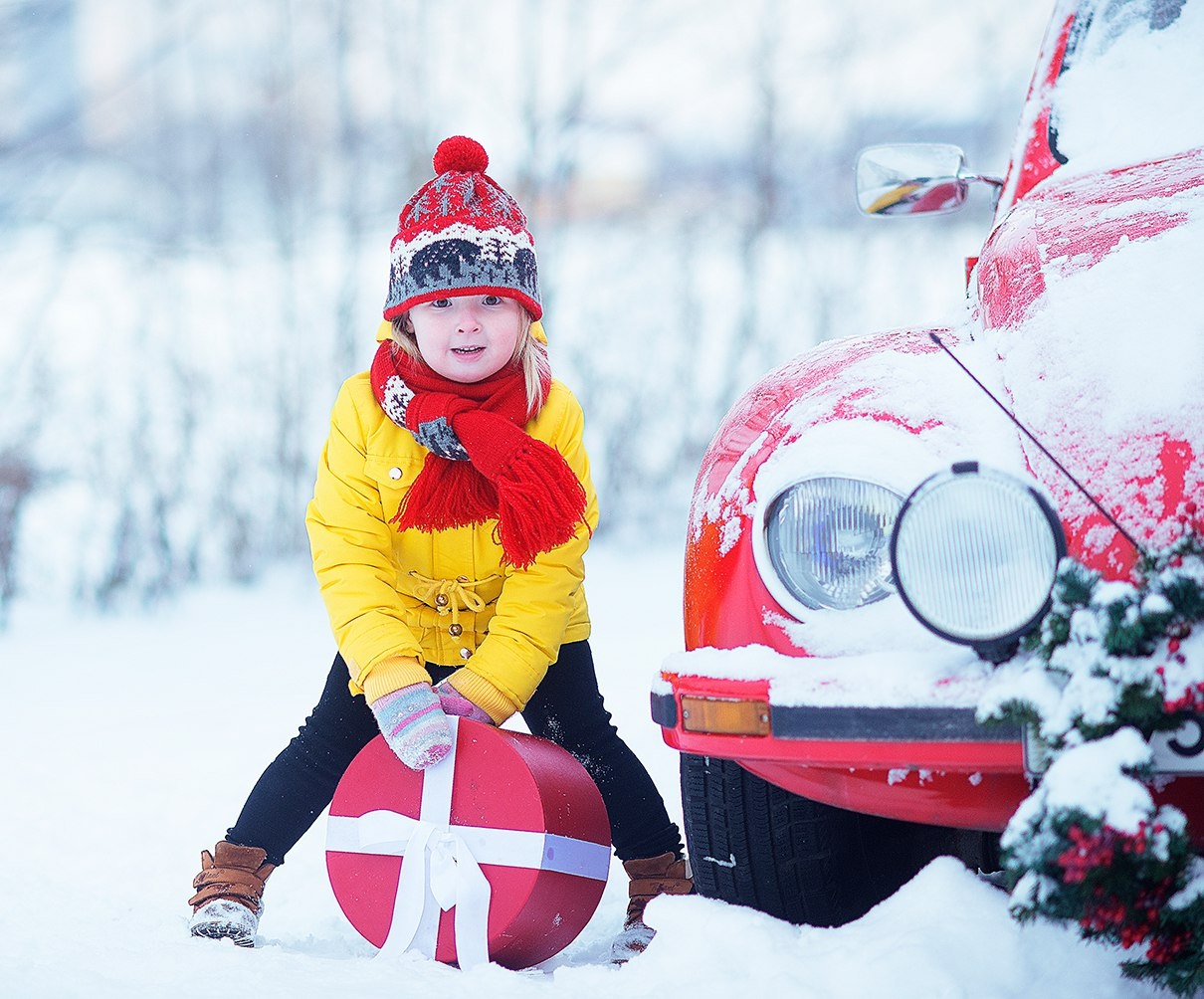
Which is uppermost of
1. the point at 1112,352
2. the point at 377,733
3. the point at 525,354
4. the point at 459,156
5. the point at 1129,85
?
the point at 1129,85

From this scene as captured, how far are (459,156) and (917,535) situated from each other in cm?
127

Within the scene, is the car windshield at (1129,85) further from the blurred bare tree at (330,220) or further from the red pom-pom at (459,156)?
the blurred bare tree at (330,220)

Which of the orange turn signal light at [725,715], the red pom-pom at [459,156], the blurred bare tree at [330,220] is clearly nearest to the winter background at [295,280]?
the blurred bare tree at [330,220]

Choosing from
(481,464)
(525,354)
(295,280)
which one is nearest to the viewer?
(481,464)

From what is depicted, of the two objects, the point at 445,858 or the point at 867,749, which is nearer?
the point at 867,749

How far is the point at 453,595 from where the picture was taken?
228 cm

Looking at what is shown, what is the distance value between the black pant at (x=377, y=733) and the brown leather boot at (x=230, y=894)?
3 cm

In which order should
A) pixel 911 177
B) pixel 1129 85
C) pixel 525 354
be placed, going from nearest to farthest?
pixel 525 354 → pixel 1129 85 → pixel 911 177

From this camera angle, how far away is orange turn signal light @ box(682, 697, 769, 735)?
1.54 meters

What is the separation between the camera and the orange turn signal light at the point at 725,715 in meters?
1.54

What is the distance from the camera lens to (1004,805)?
1.51 meters

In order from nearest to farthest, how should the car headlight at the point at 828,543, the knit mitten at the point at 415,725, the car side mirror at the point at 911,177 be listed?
1. the car headlight at the point at 828,543
2. the knit mitten at the point at 415,725
3. the car side mirror at the point at 911,177

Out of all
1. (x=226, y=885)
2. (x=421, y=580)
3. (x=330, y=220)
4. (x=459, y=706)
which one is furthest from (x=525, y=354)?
(x=330, y=220)

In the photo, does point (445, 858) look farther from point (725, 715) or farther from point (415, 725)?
point (725, 715)
